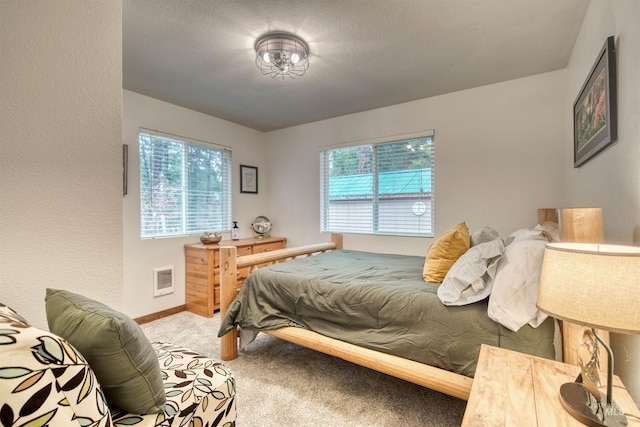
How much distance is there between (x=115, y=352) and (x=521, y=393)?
1.34 m

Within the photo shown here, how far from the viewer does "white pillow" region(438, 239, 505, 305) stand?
1592 mm

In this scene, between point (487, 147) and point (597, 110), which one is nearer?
point (597, 110)

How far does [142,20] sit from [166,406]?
2249 millimetres

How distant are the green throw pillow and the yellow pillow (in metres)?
1.64

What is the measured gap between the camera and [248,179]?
4.49 meters

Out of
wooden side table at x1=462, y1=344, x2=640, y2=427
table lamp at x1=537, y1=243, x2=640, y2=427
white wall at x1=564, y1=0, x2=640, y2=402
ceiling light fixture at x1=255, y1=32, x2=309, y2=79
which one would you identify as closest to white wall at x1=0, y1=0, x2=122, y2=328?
ceiling light fixture at x1=255, y1=32, x2=309, y2=79

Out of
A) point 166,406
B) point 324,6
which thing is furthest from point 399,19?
point 166,406

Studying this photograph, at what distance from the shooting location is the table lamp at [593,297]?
76cm

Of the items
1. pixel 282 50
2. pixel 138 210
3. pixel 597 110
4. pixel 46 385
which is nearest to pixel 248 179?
pixel 138 210

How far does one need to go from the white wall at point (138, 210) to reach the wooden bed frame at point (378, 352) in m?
1.09

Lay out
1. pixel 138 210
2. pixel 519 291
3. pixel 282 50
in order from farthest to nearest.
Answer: pixel 138 210
pixel 282 50
pixel 519 291

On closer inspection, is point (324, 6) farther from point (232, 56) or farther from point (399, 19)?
point (232, 56)

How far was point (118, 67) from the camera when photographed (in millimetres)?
1448

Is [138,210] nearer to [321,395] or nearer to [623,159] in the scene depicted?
[321,395]
